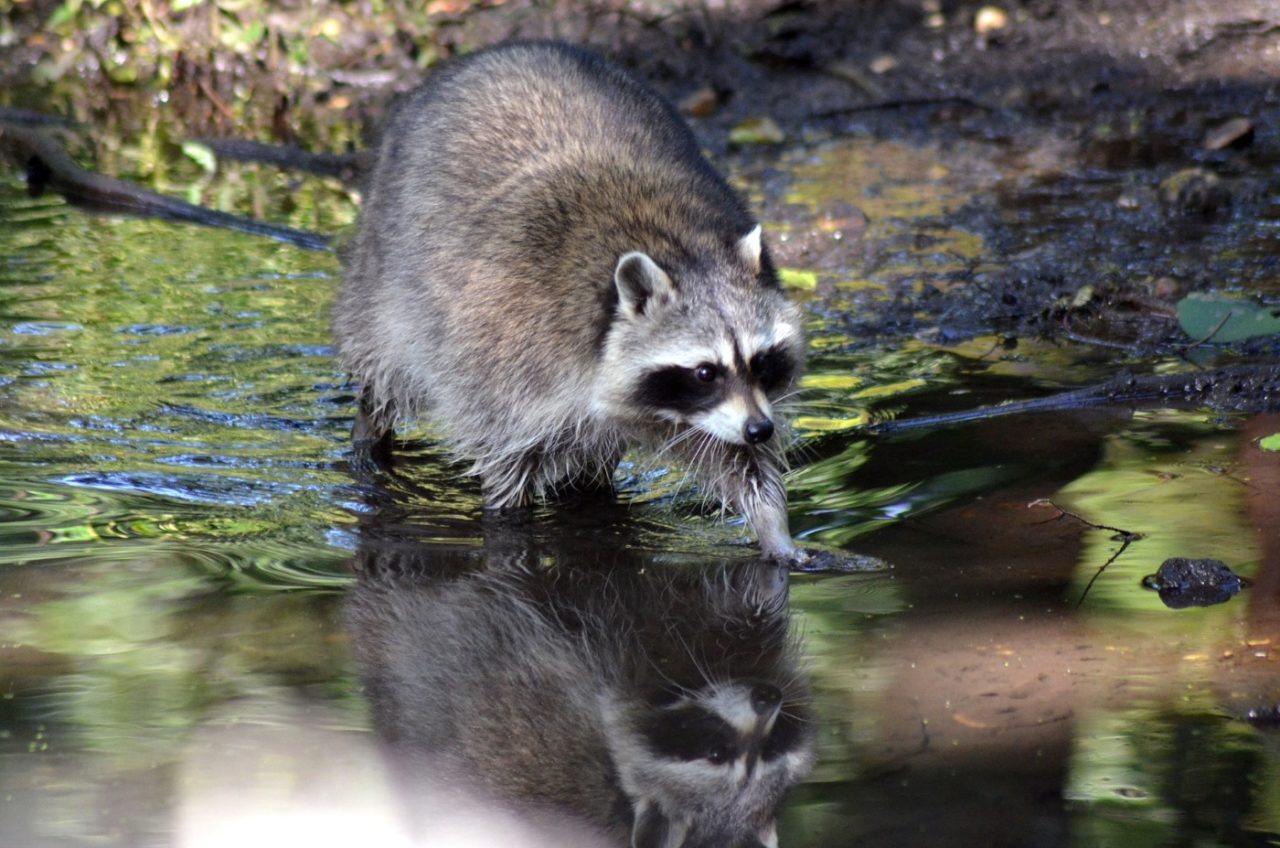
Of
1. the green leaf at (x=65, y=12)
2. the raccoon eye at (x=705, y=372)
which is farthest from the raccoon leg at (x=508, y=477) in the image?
the green leaf at (x=65, y=12)

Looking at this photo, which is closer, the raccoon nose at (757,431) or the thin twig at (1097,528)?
the thin twig at (1097,528)

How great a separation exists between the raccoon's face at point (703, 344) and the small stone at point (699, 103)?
4322mm

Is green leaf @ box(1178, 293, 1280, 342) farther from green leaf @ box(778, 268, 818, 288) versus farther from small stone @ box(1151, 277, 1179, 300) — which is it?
green leaf @ box(778, 268, 818, 288)

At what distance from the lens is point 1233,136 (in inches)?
273

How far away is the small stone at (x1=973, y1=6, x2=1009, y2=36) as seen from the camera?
823cm

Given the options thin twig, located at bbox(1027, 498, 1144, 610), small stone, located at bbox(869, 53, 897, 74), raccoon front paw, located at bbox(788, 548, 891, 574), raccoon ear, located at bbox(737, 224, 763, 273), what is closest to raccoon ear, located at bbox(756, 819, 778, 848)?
thin twig, located at bbox(1027, 498, 1144, 610)

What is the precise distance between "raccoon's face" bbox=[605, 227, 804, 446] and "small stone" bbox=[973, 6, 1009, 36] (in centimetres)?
496

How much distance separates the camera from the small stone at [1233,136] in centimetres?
693

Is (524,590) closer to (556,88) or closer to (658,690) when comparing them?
(658,690)

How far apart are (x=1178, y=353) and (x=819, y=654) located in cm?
222

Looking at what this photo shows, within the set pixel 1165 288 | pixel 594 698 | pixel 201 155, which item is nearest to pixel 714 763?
pixel 594 698

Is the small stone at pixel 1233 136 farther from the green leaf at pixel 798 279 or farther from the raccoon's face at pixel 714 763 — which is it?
the raccoon's face at pixel 714 763

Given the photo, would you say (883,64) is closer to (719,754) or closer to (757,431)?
(757,431)

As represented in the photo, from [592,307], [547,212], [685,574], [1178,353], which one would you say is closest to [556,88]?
[547,212]
